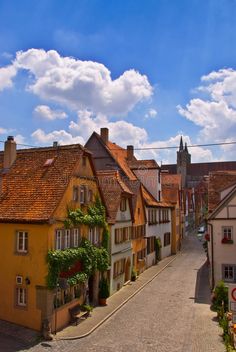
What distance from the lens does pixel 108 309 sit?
2541 centimetres

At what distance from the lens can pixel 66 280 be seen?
69.4 feet

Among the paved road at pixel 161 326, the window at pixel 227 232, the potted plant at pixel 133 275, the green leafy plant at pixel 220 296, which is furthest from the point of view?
the potted plant at pixel 133 275

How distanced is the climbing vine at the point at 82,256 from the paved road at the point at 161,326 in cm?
306

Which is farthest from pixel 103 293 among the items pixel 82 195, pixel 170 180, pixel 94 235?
pixel 170 180

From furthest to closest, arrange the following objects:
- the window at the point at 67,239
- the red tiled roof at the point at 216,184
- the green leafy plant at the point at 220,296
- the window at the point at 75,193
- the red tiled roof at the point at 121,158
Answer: the red tiled roof at the point at 121,158, the red tiled roof at the point at 216,184, the green leafy plant at the point at 220,296, the window at the point at 75,193, the window at the point at 67,239

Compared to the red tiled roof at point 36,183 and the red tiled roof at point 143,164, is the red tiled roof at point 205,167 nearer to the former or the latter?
the red tiled roof at point 143,164

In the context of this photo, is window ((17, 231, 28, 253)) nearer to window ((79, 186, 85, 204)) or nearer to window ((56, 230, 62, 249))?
window ((56, 230, 62, 249))

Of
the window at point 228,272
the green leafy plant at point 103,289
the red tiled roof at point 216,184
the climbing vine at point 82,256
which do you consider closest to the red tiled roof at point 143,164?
→ the red tiled roof at point 216,184

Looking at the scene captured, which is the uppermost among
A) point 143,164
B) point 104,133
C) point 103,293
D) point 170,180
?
point 104,133

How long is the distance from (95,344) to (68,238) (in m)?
6.06

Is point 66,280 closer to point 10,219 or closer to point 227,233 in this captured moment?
point 10,219

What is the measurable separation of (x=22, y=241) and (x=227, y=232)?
587 inches

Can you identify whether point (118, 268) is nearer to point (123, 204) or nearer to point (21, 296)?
point (123, 204)

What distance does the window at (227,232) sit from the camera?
92.9ft
